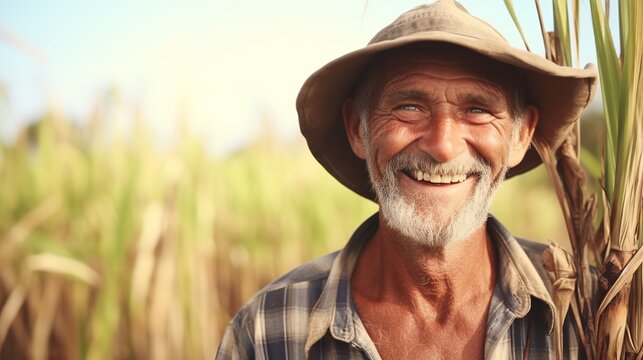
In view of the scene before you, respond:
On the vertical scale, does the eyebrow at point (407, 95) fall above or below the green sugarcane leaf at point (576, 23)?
below

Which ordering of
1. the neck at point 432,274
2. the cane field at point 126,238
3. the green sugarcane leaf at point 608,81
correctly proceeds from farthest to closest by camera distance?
the cane field at point 126,238
the neck at point 432,274
the green sugarcane leaf at point 608,81

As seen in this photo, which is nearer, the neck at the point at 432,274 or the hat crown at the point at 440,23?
the hat crown at the point at 440,23

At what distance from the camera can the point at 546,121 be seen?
184 cm

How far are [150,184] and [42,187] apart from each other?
0.59 metres

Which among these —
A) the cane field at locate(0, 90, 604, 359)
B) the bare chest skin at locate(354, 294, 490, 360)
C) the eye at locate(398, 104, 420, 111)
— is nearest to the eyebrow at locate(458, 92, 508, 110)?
the eye at locate(398, 104, 420, 111)

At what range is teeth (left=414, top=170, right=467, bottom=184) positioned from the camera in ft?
5.85

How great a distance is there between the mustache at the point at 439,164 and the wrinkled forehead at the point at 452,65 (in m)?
0.19

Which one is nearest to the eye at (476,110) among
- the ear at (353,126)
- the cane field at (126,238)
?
the ear at (353,126)

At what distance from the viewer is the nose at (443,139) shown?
5.69ft

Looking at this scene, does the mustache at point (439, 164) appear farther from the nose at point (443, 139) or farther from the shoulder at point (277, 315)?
the shoulder at point (277, 315)

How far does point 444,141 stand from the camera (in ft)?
5.71

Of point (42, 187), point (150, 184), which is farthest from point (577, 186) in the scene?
point (42, 187)

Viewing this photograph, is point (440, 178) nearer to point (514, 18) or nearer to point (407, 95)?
point (407, 95)

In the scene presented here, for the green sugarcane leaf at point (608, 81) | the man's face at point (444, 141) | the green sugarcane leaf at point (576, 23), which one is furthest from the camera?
the man's face at point (444, 141)
